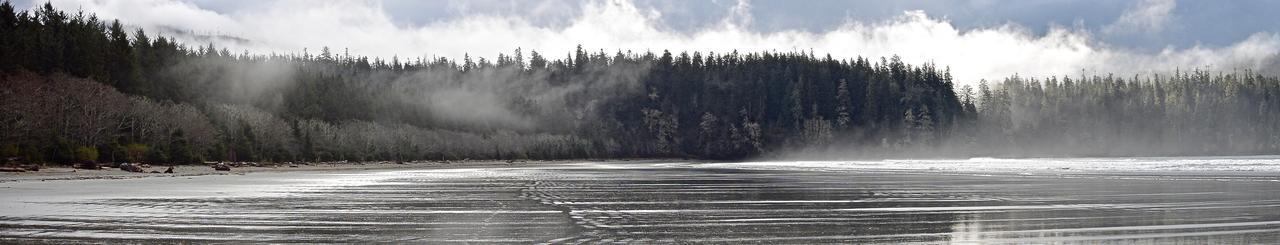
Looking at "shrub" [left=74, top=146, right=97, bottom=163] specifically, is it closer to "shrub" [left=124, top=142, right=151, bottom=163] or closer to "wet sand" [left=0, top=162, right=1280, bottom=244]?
"shrub" [left=124, top=142, right=151, bottom=163]

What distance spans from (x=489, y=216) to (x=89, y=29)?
391 ft

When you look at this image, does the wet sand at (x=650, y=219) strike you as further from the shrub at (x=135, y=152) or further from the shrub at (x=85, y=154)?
the shrub at (x=135, y=152)

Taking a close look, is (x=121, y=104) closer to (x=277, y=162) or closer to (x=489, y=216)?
(x=277, y=162)

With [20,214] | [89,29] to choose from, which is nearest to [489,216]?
[20,214]

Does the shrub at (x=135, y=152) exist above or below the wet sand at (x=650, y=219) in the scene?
above

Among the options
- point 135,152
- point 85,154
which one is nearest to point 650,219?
point 85,154

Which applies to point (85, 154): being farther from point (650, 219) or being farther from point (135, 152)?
point (650, 219)

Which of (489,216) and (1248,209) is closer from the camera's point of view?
(489,216)

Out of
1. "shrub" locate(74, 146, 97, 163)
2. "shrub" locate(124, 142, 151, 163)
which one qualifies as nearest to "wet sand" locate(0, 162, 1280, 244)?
"shrub" locate(74, 146, 97, 163)

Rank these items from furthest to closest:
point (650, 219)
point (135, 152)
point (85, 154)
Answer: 1. point (135, 152)
2. point (85, 154)
3. point (650, 219)

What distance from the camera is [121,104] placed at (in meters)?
87.8

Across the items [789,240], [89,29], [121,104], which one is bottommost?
[789,240]

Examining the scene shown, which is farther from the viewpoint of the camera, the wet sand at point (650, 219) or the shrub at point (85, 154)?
the shrub at point (85, 154)

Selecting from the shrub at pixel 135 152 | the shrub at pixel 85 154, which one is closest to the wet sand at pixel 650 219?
the shrub at pixel 85 154
